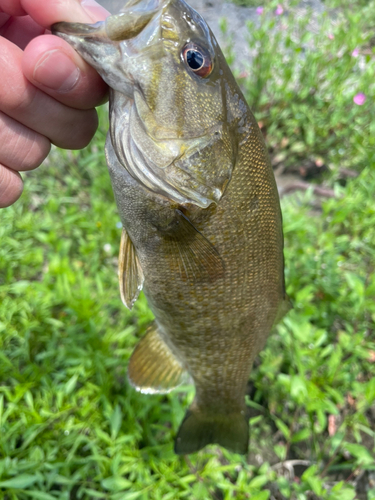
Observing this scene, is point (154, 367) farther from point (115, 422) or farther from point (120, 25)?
point (120, 25)

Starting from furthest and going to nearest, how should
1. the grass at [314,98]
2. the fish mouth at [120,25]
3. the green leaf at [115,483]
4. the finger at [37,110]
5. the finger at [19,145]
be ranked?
1. the grass at [314,98]
2. the green leaf at [115,483]
3. the finger at [19,145]
4. the finger at [37,110]
5. the fish mouth at [120,25]

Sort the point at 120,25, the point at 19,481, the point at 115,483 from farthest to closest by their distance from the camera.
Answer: the point at 115,483 → the point at 19,481 → the point at 120,25

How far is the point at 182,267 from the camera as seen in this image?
1.06 metres

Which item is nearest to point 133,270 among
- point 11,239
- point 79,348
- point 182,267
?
point 182,267

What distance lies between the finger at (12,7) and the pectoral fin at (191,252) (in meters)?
0.78

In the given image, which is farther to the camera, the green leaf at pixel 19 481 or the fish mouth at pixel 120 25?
the green leaf at pixel 19 481

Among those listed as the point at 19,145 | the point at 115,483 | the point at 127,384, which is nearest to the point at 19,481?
the point at 115,483

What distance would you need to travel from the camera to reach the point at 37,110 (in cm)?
98

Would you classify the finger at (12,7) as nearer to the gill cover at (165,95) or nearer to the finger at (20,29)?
the finger at (20,29)

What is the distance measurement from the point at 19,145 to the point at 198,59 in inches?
25.0

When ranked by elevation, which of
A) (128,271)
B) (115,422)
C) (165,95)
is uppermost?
(165,95)

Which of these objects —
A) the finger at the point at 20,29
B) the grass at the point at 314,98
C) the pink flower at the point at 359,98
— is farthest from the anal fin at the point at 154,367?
the pink flower at the point at 359,98

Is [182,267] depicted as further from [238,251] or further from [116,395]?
[116,395]

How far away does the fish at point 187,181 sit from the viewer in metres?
0.82
